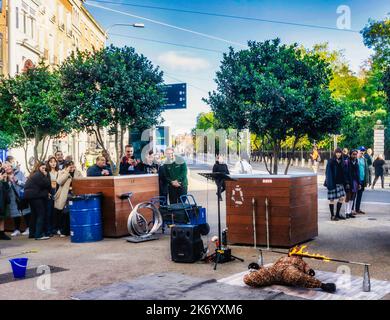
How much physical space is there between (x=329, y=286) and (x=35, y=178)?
7.40 m

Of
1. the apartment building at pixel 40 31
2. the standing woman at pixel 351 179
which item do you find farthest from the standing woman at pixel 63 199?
the apartment building at pixel 40 31

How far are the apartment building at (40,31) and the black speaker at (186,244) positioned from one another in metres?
15.8

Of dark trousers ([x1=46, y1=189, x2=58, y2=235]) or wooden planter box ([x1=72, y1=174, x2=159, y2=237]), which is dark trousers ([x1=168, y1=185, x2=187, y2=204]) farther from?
dark trousers ([x1=46, y1=189, x2=58, y2=235])

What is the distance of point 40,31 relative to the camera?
38125 mm

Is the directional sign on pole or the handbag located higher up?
the directional sign on pole

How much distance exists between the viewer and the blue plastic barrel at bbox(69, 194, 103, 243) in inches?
421

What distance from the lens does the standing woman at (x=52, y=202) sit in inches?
463

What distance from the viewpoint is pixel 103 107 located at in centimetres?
1388

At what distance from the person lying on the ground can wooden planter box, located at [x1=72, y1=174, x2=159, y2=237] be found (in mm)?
5054

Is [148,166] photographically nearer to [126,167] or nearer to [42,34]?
[126,167]

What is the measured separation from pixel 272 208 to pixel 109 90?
6304mm

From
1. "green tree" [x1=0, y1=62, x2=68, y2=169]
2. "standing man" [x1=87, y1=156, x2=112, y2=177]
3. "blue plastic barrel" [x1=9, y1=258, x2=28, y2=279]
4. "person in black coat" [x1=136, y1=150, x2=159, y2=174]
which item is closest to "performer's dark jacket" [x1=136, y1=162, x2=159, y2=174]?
"person in black coat" [x1=136, y1=150, x2=159, y2=174]

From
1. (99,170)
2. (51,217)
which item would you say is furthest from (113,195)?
(51,217)
